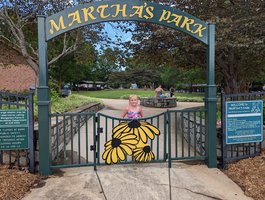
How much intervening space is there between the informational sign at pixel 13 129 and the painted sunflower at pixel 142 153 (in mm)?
1984

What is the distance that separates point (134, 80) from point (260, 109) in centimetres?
6587

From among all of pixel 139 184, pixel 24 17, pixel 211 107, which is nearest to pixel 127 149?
pixel 139 184

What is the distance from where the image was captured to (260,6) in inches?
355

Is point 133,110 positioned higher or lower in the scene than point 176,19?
lower

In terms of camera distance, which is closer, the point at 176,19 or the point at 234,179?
the point at 234,179

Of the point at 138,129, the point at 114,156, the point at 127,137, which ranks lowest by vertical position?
the point at 114,156

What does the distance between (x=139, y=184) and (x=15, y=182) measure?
1928mm

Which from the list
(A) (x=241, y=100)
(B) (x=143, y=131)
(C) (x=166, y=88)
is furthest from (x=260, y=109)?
(C) (x=166, y=88)

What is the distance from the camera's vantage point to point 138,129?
17.1 ft

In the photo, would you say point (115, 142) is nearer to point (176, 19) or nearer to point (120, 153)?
point (120, 153)

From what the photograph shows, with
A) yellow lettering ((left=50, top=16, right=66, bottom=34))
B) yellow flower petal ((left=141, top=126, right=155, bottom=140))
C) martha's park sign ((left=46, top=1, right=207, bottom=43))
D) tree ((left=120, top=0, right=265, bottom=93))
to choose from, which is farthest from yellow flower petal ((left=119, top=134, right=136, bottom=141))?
tree ((left=120, top=0, right=265, bottom=93))

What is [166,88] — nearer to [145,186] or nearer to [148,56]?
[148,56]

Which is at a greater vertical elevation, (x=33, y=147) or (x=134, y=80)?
(x=134, y=80)

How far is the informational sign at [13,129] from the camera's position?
185 inches
